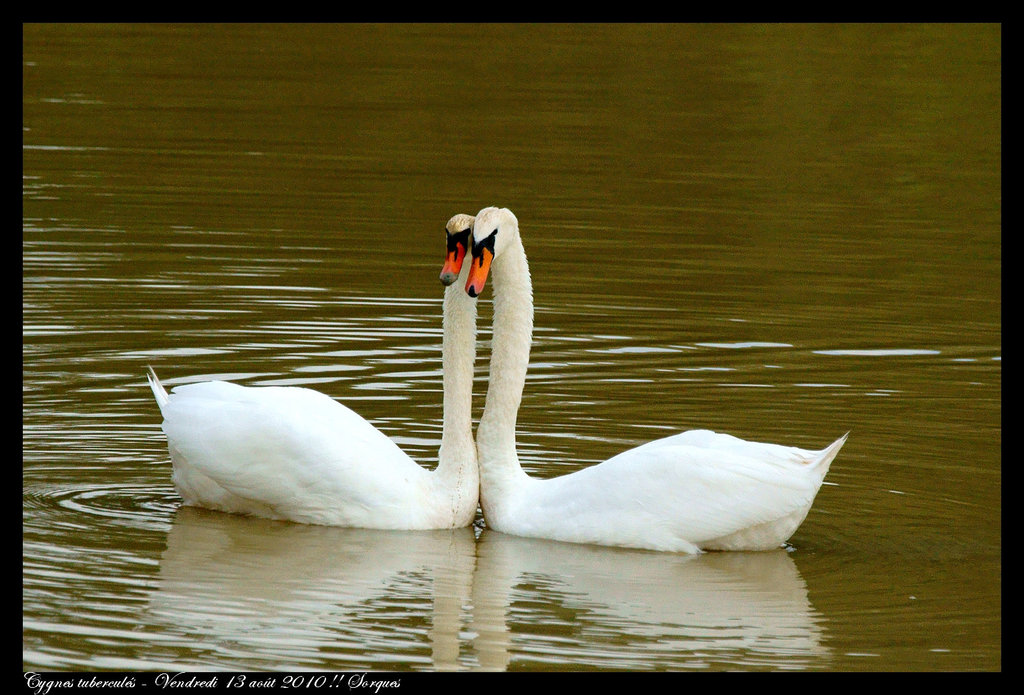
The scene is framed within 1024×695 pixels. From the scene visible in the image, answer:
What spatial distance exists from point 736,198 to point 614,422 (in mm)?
8761

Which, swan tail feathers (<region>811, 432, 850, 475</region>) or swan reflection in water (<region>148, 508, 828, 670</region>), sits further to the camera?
swan tail feathers (<region>811, 432, 850, 475</region>)

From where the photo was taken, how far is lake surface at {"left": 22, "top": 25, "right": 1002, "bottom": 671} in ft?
28.4

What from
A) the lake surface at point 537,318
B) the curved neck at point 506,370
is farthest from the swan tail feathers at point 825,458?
the curved neck at point 506,370

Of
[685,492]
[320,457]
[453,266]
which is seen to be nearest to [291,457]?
[320,457]

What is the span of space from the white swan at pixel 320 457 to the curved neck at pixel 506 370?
0.12m

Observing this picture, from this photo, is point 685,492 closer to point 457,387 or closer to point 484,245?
point 457,387

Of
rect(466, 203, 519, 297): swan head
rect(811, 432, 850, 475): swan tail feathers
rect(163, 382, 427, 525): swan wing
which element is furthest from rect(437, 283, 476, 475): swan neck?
rect(811, 432, 850, 475): swan tail feathers

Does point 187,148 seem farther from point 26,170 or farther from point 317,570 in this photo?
point 317,570

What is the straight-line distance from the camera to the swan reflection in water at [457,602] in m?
8.08

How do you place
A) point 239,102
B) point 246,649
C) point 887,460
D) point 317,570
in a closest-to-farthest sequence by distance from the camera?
1. point 246,649
2. point 317,570
3. point 887,460
4. point 239,102

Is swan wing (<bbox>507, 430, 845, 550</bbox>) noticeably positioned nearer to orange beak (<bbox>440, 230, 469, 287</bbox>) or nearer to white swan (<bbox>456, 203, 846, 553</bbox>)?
white swan (<bbox>456, 203, 846, 553</bbox>)

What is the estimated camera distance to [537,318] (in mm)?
14898

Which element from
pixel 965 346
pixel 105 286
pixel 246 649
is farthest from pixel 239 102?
pixel 246 649

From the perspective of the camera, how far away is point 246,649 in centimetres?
800
